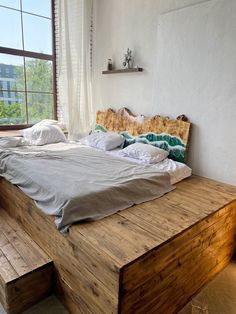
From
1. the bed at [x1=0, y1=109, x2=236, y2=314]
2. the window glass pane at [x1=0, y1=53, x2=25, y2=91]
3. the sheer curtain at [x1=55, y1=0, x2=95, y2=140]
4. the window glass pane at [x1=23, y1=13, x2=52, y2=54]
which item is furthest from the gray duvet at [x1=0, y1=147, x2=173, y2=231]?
the window glass pane at [x1=23, y1=13, x2=52, y2=54]

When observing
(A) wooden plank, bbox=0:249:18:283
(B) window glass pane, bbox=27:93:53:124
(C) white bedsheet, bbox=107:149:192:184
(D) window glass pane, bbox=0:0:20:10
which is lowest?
(A) wooden plank, bbox=0:249:18:283

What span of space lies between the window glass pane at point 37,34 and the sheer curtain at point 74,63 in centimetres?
14

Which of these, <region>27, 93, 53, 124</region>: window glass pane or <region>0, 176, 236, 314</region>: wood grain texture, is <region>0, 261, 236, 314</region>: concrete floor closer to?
<region>0, 176, 236, 314</region>: wood grain texture

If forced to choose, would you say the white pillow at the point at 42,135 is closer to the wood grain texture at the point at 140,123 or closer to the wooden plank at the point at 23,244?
the wood grain texture at the point at 140,123

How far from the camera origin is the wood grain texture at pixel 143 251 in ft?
3.85

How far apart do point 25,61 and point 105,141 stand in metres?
1.68

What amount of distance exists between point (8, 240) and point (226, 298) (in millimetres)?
1633

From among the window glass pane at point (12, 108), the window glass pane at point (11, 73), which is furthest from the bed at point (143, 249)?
the window glass pane at point (11, 73)

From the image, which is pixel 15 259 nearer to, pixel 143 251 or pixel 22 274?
Answer: pixel 22 274

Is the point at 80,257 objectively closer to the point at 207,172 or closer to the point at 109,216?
the point at 109,216

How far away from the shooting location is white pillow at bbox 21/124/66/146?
2.93m

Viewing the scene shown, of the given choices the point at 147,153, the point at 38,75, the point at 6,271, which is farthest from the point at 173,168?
the point at 38,75

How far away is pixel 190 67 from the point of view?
230 centimetres

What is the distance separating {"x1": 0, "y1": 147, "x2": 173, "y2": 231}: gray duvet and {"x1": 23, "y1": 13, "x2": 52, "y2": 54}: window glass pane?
1729mm
